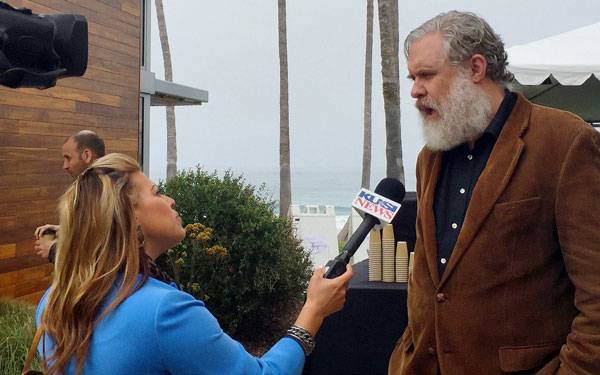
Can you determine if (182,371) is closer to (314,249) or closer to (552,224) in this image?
(552,224)

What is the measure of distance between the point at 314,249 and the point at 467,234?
14.0 meters

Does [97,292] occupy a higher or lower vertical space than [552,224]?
lower

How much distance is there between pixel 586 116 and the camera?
404 inches

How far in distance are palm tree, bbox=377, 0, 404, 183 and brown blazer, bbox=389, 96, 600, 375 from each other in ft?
27.5

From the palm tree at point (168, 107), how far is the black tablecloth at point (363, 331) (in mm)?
20358

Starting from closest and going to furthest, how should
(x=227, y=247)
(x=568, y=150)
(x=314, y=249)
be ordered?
(x=568, y=150), (x=227, y=247), (x=314, y=249)

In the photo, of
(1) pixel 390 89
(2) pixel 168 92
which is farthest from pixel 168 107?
(1) pixel 390 89

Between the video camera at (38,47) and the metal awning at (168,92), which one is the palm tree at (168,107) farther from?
the video camera at (38,47)

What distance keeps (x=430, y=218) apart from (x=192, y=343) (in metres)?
0.87

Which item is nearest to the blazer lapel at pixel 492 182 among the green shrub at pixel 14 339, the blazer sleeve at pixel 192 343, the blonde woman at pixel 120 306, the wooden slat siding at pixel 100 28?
the blonde woman at pixel 120 306

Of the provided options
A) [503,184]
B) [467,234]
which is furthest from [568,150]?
[467,234]

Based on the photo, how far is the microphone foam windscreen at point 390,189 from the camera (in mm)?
2365

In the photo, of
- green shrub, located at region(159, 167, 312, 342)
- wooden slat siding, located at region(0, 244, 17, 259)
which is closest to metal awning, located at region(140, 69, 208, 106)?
green shrub, located at region(159, 167, 312, 342)

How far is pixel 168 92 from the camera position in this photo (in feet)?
35.9
